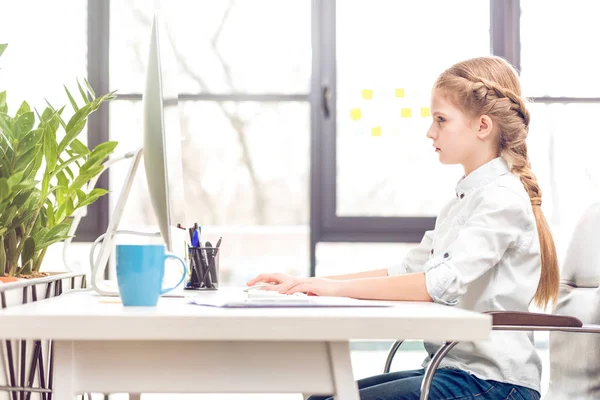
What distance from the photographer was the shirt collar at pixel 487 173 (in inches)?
59.0

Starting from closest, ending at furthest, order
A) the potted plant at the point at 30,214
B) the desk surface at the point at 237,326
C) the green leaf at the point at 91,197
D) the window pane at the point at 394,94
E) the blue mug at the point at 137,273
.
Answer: the desk surface at the point at 237,326 → the blue mug at the point at 137,273 → the potted plant at the point at 30,214 → the green leaf at the point at 91,197 → the window pane at the point at 394,94

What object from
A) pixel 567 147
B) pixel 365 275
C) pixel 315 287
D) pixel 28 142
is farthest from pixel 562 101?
→ pixel 28 142

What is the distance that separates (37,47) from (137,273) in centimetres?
251

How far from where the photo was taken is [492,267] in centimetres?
141

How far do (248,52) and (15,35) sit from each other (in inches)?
39.6

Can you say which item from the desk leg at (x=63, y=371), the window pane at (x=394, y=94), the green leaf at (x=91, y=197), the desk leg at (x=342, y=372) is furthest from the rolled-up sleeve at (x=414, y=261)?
the window pane at (x=394, y=94)

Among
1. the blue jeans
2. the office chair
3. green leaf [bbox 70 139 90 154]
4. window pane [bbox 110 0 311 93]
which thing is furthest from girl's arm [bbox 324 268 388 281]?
window pane [bbox 110 0 311 93]

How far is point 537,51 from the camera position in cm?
310

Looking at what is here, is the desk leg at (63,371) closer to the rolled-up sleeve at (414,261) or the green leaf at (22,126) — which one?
the green leaf at (22,126)

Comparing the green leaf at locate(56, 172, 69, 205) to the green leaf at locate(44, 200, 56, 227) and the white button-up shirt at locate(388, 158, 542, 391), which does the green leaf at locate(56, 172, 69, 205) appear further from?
the white button-up shirt at locate(388, 158, 542, 391)

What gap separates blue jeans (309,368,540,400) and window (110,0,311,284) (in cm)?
175

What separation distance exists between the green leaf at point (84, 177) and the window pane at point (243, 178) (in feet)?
4.48

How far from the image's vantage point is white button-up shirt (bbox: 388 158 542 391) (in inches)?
50.3

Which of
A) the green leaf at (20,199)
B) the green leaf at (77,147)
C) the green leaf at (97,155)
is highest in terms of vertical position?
the green leaf at (77,147)
